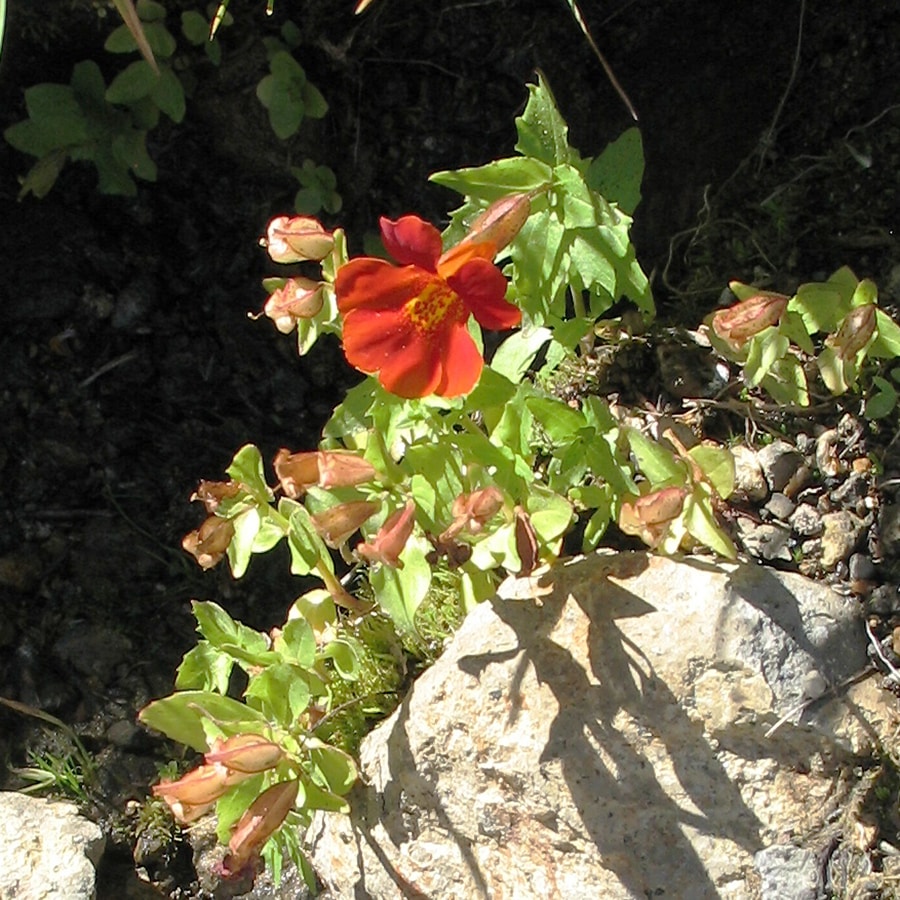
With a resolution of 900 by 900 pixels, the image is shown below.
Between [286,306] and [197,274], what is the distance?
2.53 feet

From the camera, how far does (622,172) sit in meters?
2.12

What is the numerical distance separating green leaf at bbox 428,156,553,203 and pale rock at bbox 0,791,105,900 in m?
1.55

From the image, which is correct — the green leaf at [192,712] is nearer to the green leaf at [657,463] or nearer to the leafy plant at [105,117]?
the green leaf at [657,463]

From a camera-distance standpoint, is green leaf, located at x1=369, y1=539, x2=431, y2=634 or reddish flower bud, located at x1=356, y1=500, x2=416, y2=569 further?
green leaf, located at x1=369, y1=539, x2=431, y2=634

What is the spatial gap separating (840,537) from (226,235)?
155 centimetres

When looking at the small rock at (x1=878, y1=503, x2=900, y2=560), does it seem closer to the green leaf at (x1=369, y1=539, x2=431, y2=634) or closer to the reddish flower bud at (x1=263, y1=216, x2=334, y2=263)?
the green leaf at (x1=369, y1=539, x2=431, y2=634)

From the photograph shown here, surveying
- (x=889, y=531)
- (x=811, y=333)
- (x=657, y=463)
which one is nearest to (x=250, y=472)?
(x=657, y=463)

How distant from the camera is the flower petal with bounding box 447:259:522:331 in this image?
168 cm

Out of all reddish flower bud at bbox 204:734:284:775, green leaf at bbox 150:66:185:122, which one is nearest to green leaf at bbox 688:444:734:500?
reddish flower bud at bbox 204:734:284:775

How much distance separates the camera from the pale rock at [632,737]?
6.27 feet

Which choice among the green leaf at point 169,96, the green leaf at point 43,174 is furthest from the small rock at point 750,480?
the green leaf at point 43,174

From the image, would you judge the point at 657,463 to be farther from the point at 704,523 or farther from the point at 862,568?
the point at 862,568

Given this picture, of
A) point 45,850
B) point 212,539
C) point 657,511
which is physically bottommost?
point 45,850

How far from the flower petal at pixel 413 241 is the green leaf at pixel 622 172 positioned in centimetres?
51
